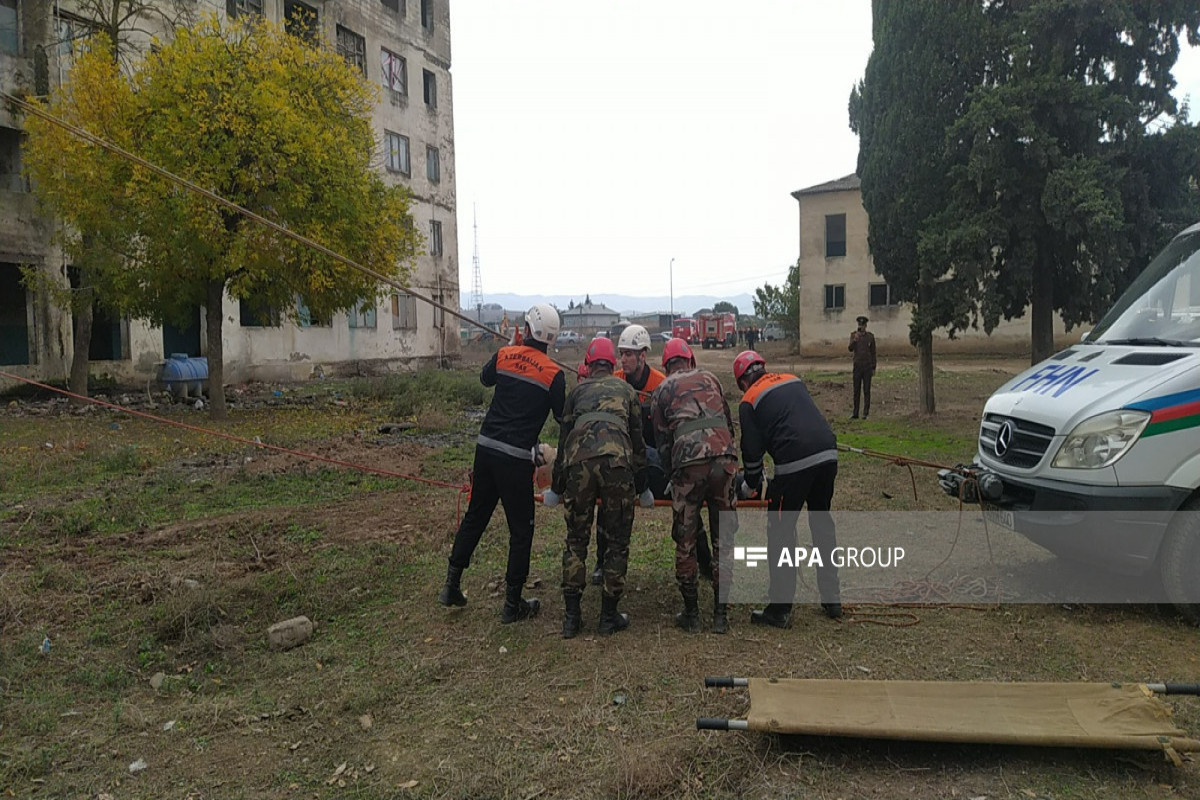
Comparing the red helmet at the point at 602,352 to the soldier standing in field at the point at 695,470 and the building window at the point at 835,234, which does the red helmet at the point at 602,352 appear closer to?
the soldier standing in field at the point at 695,470

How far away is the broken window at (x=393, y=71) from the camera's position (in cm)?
3086

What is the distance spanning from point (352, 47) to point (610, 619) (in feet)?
95.9

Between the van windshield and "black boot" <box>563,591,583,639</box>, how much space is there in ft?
13.2

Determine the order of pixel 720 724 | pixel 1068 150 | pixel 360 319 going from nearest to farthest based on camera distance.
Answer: pixel 720 724, pixel 1068 150, pixel 360 319

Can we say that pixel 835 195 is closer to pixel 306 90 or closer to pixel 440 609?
pixel 306 90

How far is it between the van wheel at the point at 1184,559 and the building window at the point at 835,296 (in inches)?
1194

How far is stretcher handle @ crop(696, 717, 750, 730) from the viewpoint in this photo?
138 inches

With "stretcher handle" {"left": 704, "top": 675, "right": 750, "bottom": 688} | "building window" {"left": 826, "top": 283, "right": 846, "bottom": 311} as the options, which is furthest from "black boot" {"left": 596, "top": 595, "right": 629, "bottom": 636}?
"building window" {"left": 826, "top": 283, "right": 846, "bottom": 311}

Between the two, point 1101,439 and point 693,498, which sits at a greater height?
point 1101,439

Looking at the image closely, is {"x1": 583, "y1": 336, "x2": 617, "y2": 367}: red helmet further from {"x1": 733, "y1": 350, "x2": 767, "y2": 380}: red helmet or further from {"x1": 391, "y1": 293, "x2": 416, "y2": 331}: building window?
{"x1": 391, "y1": 293, "x2": 416, "y2": 331}: building window

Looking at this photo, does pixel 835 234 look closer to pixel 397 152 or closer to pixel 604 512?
pixel 397 152

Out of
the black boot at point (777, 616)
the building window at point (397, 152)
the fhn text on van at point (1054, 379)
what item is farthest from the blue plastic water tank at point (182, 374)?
the fhn text on van at point (1054, 379)

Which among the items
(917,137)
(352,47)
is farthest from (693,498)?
(352,47)

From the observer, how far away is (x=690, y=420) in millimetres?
5117
